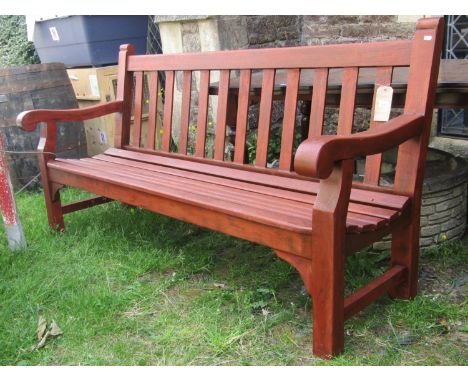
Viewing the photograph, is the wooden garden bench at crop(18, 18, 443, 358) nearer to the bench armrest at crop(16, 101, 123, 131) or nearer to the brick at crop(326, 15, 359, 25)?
the bench armrest at crop(16, 101, 123, 131)

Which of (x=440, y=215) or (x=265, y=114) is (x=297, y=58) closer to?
(x=265, y=114)

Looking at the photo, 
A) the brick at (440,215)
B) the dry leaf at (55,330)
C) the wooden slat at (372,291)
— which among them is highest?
the brick at (440,215)

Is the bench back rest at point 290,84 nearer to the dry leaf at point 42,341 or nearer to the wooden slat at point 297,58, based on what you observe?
the wooden slat at point 297,58

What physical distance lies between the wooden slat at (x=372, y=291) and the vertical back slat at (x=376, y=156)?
357mm

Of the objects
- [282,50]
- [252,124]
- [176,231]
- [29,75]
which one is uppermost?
[282,50]

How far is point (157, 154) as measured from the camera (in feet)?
9.93

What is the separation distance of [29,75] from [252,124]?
174 cm

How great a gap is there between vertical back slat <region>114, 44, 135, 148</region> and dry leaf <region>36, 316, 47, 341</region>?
1376mm

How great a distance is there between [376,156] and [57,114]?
187 centimetres

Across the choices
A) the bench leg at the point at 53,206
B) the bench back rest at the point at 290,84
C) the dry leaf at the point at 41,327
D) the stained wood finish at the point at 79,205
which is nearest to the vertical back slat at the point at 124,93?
the bench back rest at the point at 290,84

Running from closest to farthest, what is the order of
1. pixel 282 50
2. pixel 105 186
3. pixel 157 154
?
1. pixel 282 50
2. pixel 105 186
3. pixel 157 154

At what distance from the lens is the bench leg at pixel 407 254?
2025 millimetres

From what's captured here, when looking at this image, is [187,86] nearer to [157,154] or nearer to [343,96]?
[157,154]
